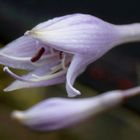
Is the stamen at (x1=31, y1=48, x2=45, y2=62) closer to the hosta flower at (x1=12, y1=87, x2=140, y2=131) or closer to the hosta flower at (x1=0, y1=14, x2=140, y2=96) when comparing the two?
the hosta flower at (x1=0, y1=14, x2=140, y2=96)

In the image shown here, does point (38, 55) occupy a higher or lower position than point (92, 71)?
higher

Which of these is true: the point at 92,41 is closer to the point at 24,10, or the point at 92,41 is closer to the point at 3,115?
Result: the point at 24,10

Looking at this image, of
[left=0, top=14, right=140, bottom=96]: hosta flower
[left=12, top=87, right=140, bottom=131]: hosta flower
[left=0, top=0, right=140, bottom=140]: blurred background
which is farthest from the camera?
[left=0, top=0, right=140, bottom=140]: blurred background

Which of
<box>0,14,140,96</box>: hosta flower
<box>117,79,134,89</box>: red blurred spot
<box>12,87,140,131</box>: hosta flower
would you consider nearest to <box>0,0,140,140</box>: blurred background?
<box>117,79,134,89</box>: red blurred spot

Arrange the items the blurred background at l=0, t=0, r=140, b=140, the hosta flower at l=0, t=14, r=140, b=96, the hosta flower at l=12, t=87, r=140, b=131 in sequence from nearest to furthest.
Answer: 1. the hosta flower at l=12, t=87, r=140, b=131
2. the hosta flower at l=0, t=14, r=140, b=96
3. the blurred background at l=0, t=0, r=140, b=140

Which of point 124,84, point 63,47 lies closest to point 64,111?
point 63,47

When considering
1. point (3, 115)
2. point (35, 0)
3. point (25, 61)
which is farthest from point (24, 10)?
point (3, 115)

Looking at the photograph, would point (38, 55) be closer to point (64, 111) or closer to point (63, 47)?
point (63, 47)
